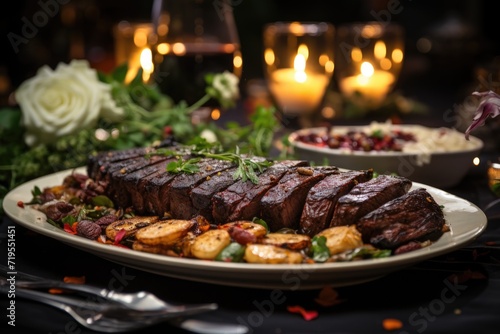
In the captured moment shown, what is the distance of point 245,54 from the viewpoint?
27.3 feet

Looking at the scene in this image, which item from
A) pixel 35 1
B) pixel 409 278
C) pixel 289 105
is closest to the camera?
pixel 409 278

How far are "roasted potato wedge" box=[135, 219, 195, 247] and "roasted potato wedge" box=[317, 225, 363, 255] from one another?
1.30ft

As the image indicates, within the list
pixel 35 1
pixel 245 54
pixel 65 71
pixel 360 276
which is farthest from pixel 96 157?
pixel 35 1

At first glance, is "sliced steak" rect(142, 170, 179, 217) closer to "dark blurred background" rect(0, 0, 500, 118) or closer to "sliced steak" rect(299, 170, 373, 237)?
"sliced steak" rect(299, 170, 373, 237)

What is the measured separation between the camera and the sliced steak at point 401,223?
71.1 inches

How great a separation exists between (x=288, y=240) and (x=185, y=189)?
1.54ft

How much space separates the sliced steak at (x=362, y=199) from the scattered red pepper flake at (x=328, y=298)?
9.9 inches

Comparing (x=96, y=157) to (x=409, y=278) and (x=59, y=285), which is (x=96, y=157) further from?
(x=409, y=278)

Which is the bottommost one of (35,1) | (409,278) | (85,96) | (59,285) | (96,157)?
(409,278)

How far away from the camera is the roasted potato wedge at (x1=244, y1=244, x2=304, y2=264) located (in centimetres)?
167

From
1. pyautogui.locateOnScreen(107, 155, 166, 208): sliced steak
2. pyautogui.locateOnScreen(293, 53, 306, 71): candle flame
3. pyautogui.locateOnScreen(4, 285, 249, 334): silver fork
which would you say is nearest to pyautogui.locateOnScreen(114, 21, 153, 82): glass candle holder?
pyautogui.locateOnScreen(293, 53, 306, 71): candle flame

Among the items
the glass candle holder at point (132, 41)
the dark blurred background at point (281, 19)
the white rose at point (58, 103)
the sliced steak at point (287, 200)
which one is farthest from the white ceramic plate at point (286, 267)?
the dark blurred background at point (281, 19)

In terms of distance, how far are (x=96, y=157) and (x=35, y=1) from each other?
709cm

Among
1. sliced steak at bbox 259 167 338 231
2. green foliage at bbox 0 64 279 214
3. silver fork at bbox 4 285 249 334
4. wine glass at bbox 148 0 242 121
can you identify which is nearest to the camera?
silver fork at bbox 4 285 249 334
